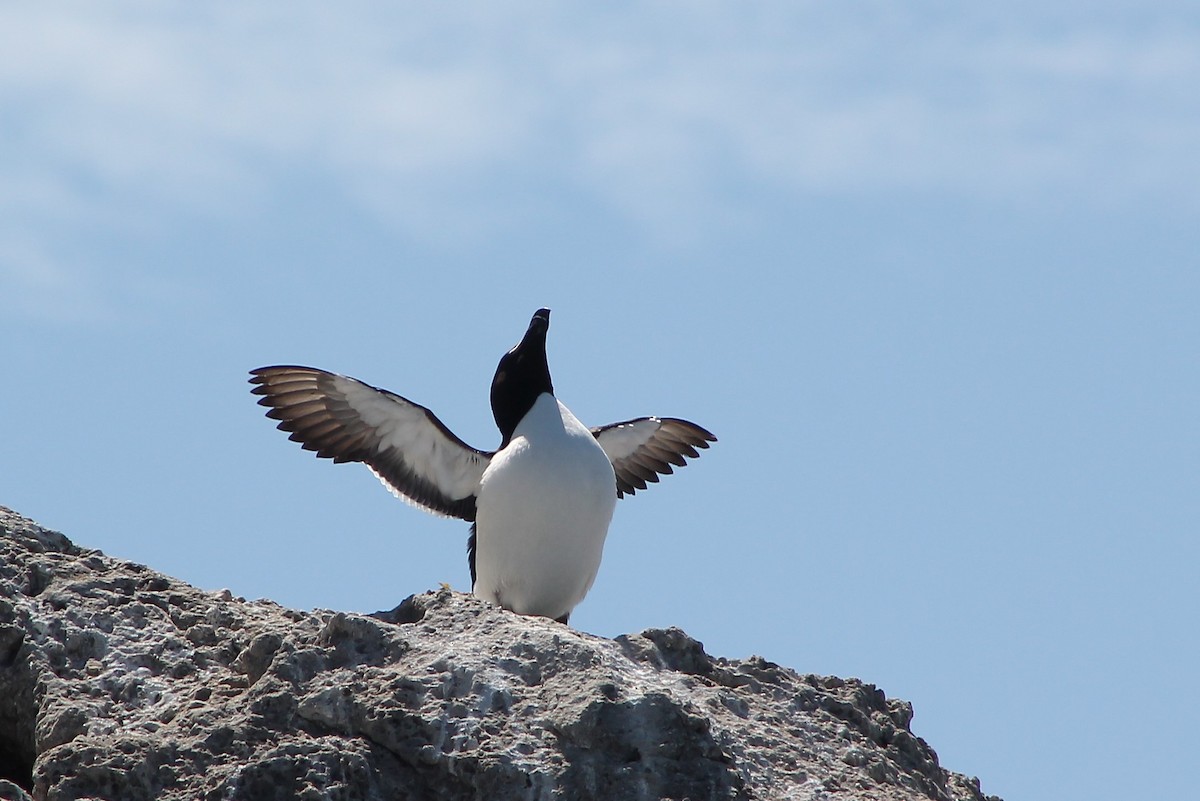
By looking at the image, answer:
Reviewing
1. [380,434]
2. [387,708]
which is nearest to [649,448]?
[380,434]

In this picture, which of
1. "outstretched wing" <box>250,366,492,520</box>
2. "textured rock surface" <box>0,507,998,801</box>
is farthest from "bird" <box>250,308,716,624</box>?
"textured rock surface" <box>0,507,998,801</box>

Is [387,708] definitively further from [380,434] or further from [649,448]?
[649,448]

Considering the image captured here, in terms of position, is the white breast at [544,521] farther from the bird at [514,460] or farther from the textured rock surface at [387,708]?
the textured rock surface at [387,708]

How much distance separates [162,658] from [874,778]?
3.90 m

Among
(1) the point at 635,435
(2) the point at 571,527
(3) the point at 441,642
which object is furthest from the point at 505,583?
(3) the point at 441,642

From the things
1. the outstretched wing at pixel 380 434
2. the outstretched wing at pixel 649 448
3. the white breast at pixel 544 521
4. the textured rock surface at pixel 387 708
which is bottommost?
the textured rock surface at pixel 387 708

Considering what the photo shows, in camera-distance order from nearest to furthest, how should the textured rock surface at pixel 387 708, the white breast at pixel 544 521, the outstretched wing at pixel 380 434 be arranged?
the textured rock surface at pixel 387 708, the white breast at pixel 544 521, the outstretched wing at pixel 380 434

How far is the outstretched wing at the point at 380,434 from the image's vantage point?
1345 cm

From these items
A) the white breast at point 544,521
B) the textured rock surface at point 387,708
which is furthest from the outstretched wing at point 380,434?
the textured rock surface at point 387,708

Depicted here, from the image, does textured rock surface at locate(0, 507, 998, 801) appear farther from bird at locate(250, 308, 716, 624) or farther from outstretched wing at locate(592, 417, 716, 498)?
outstretched wing at locate(592, 417, 716, 498)

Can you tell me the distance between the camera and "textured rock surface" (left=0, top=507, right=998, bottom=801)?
786cm

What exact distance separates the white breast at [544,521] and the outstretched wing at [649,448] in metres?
2.06

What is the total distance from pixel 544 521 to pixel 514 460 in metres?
0.61

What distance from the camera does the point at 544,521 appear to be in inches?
476
